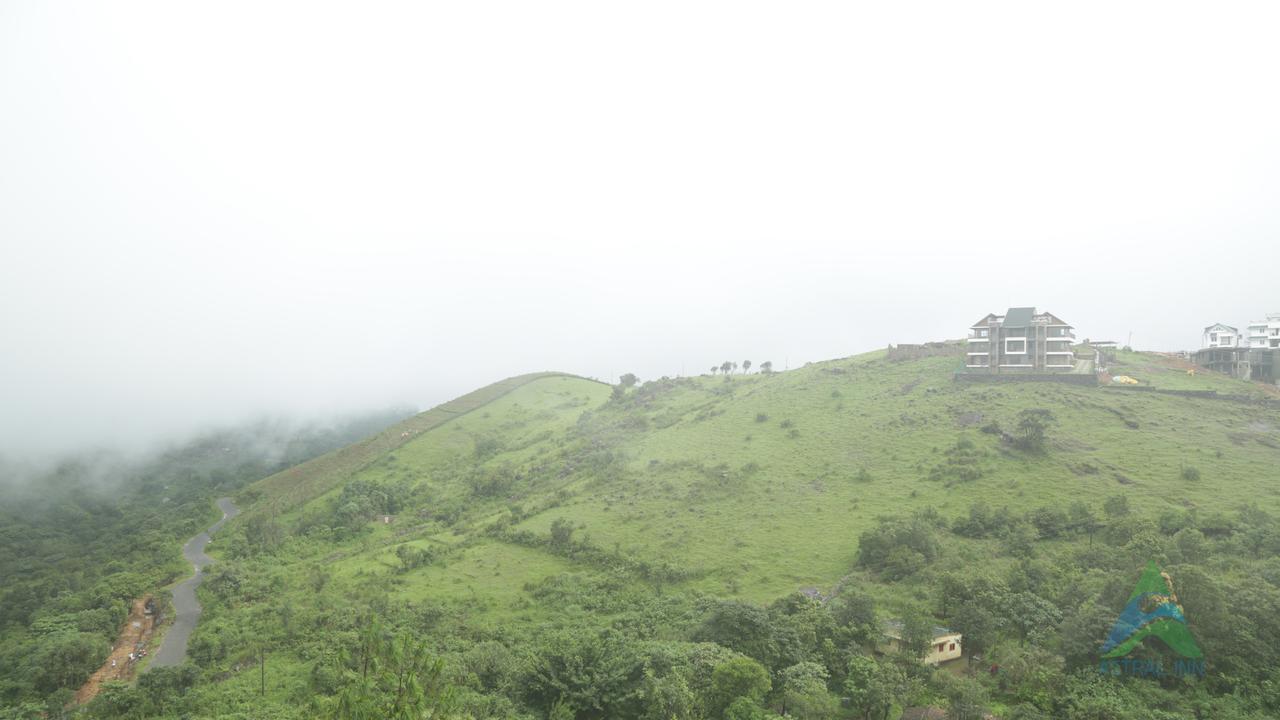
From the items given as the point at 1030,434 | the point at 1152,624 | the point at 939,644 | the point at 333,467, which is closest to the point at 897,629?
the point at 939,644

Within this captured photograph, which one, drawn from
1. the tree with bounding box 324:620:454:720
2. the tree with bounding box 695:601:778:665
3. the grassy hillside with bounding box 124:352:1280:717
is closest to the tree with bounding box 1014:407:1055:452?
the grassy hillside with bounding box 124:352:1280:717

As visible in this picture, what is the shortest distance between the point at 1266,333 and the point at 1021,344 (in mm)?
35475

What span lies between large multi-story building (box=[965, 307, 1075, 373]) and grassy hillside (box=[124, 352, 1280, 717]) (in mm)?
4325

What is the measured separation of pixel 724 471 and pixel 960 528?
21369 mm

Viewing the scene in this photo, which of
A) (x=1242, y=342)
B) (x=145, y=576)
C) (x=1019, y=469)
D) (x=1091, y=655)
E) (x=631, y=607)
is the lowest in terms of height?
(x=145, y=576)

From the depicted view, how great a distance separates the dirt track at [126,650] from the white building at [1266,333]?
11795 cm

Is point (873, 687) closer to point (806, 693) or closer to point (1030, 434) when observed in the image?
point (806, 693)

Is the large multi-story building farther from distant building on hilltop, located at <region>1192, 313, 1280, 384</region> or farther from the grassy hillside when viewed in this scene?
distant building on hilltop, located at <region>1192, 313, 1280, 384</region>

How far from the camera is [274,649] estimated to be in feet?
114

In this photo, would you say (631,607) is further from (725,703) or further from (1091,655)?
(1091,655)

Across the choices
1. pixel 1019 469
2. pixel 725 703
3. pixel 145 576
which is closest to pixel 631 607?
pixel 725 703

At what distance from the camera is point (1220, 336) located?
245ft

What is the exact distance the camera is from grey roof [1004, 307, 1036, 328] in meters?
68.4

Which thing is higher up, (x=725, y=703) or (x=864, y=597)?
(x=864, y=597)
